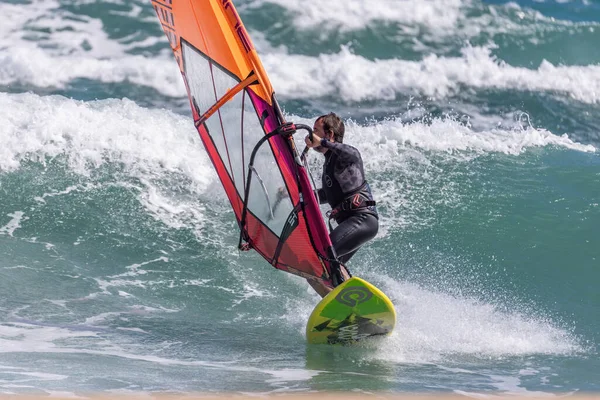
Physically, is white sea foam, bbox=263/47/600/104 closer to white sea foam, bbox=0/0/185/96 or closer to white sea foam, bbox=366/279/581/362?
white sea foam, bbox=0/0/185/96

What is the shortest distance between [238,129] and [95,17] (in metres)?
8.00

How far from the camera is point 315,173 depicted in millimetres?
7992

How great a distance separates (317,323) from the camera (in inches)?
175

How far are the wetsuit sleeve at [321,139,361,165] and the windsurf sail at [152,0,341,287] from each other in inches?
7.6

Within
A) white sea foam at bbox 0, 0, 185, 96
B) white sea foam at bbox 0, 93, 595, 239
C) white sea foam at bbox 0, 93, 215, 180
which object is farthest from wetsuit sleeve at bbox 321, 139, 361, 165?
white sea foam at bbox 0, 0, 185, 96

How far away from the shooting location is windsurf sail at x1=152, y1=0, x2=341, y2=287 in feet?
14.8

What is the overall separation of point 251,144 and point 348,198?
0.70 metres

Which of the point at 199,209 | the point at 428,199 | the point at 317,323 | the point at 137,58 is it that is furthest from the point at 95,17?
the point at 317,323

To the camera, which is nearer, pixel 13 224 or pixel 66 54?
pixel 13 224

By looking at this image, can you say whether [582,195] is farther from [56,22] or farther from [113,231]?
[56,22]

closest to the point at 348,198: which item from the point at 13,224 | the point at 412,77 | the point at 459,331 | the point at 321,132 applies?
the point at 321,132

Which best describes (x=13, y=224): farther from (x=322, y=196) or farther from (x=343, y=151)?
(x=343, y=151)

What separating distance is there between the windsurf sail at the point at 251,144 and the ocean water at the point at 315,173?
56cm

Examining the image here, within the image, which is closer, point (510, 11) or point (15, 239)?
point (15, 239)
